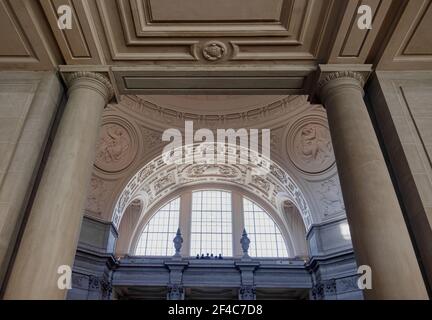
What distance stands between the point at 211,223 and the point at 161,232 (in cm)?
269

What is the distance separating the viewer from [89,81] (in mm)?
5016

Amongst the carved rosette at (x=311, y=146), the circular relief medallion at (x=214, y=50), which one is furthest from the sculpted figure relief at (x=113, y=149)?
the circular relief medallion at (x=214, y=50)

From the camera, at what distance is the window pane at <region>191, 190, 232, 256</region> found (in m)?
17.8

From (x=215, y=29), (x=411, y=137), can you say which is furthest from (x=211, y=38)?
(x=411, y=137)

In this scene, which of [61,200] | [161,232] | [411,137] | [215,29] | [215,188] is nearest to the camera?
[61,200]

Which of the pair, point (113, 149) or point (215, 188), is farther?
point (215, 188)

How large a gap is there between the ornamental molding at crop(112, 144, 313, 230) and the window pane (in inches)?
35.7

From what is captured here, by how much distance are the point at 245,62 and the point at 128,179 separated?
34.7ft

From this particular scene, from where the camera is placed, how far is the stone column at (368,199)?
11.3 feet

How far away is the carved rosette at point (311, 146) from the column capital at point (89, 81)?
10455 mm

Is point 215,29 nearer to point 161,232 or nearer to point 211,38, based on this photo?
point 211,38

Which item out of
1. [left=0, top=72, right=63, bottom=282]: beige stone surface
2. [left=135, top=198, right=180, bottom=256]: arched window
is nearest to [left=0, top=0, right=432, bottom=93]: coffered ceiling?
[left=0, top=72, right=63, bottom=282]: beige stone surface

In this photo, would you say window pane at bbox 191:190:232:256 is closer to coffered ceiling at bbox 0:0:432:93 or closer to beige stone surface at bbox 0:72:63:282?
coffered ceiling at bbox 0:0:432:93
